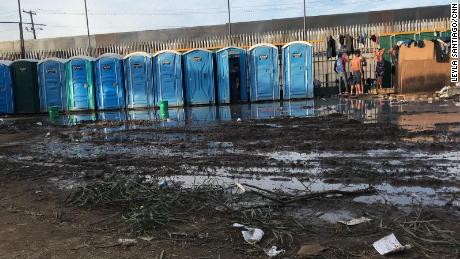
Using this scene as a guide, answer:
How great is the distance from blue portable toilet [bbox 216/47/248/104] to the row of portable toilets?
0.04 m

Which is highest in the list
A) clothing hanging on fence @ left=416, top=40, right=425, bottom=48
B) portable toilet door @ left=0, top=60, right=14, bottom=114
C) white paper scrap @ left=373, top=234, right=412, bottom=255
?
clothing hanging on fence @ left=416, top=40, right=425, bottom=48

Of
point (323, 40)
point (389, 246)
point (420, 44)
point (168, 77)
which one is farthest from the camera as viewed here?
point (323, 40)

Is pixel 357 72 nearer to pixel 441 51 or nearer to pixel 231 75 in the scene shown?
pixel 441 51

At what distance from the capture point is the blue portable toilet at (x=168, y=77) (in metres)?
19.3

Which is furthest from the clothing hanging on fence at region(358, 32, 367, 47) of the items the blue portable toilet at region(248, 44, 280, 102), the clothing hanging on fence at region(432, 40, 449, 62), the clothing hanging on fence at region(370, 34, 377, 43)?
the blue portable toilet at region(248, 44, 280, 102)

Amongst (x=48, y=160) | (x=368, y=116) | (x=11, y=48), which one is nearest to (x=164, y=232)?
(x=48, y=160)

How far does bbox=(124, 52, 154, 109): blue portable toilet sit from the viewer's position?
1936 cm

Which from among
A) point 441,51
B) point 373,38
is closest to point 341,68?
point 373,38

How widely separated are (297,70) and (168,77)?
5.55 meters

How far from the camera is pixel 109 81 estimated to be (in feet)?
64.2

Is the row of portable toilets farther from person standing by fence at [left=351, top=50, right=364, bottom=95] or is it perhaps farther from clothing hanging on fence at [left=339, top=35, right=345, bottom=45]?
clothing hanging on fence at [left=339, top=35, right=345, bottom=45]

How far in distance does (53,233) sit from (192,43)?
22.2m

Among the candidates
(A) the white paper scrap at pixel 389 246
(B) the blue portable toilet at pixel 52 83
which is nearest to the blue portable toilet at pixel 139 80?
(B) the blue portable toilet at pixel 52 83

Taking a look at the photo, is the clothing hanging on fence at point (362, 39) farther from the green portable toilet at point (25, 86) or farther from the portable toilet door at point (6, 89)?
the portable toilet door at point (6, 89)
